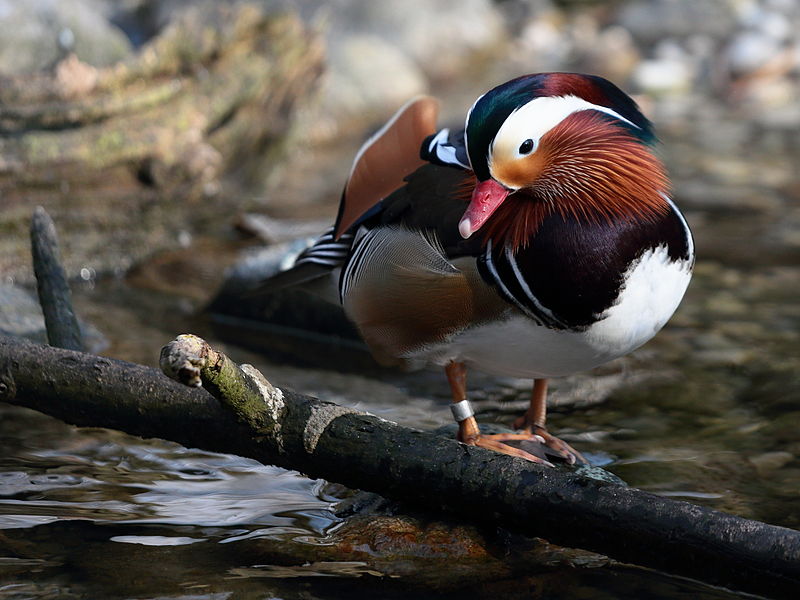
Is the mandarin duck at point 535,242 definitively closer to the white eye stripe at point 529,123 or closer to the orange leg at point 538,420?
the white eye stripe at point 529,123

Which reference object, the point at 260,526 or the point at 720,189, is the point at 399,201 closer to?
the point at 260,526

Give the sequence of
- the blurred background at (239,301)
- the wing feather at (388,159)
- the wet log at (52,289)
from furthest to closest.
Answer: the wing feather at (388,159), the wet log at (52,289), the blurred background at (239,301)

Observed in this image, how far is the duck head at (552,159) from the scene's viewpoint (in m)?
2.48

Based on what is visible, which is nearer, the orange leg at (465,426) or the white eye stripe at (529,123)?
the white eye stripe at (529,123)

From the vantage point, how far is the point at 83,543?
2.60 metres

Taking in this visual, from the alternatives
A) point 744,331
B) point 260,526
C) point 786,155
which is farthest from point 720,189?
point 260,526

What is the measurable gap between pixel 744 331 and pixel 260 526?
8.21 feet

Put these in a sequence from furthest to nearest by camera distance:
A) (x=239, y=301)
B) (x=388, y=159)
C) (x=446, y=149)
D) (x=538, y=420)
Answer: (x=239, y=301) < (x=538, y=420) < (x=388, y=159) < (x=446, y=149)

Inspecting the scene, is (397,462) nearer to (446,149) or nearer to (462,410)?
(462,410)

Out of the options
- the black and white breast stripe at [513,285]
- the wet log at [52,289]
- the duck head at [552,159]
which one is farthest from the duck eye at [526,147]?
the wet log at [52,289]

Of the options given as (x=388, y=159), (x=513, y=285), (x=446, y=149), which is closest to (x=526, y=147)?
(x=513, y=285)

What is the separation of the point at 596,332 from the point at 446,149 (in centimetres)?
69

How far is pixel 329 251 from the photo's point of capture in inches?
128

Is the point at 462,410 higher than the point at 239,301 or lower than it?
lower
